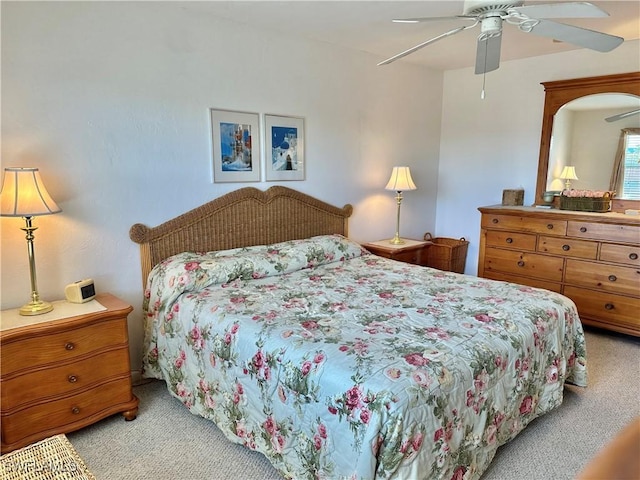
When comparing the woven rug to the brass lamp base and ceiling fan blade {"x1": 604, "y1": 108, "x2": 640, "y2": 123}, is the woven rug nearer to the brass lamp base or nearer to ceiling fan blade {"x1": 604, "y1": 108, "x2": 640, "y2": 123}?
the brass lamp base

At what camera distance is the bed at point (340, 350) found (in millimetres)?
1508

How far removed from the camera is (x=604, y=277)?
3.34 meters

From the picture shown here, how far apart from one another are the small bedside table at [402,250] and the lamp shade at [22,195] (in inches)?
102

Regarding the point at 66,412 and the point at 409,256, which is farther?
the point at 409,256

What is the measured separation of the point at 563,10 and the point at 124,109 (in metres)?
2.35

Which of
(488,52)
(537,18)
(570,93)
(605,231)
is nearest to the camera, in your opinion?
(537,18)

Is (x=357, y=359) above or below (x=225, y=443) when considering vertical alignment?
above

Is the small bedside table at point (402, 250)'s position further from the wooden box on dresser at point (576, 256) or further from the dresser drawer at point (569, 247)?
the dresser drawer at point (569, 247)

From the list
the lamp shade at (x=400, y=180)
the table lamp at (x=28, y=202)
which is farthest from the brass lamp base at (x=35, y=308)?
the lamp shade at (x=400, y=180)

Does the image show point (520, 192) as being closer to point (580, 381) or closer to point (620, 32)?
point (620, 32)

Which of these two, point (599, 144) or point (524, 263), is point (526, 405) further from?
point (599, 144)

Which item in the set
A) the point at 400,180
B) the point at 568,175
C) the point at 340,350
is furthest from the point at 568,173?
the point at 340,350

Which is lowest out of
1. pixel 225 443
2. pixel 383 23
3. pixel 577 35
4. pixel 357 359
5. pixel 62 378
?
pixel 225 443

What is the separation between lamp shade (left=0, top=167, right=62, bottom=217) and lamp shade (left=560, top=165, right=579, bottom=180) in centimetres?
407
